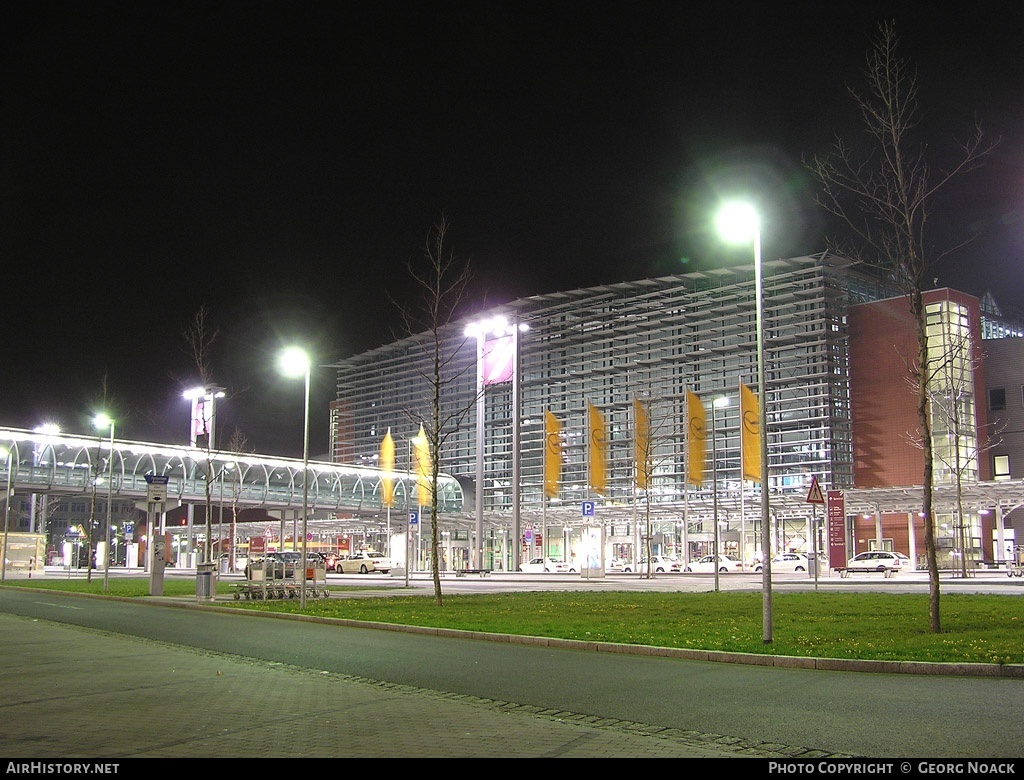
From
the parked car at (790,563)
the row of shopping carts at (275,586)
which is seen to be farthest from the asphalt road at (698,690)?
the parked car at (790,563)

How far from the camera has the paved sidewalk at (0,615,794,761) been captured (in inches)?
305

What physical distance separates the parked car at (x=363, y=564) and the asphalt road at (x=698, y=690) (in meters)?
48.6

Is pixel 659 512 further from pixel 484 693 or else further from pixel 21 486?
pixel 484 693

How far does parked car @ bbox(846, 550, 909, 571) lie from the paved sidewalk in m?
43.6

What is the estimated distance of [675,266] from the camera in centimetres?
10319

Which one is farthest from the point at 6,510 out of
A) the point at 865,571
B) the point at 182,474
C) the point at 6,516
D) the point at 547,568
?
the point at 865,571

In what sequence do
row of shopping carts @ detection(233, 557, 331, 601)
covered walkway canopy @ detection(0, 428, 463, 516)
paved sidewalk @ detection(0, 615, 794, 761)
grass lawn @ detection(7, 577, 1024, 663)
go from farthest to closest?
covered walkway canopy @ detection(0, 428, 463, 516) < row of shopping carts @ detection(233, 557, 331, 601) < grass lawn @ detection(7, 577, 1024, 663) < paved sidewalk @ detection(0, 615, 794, 761)

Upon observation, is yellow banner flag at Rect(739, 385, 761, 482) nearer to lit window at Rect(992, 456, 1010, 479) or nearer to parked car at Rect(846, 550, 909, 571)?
parked car at Rect(846, 550, 909, 571)

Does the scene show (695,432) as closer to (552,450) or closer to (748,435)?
(748,435)

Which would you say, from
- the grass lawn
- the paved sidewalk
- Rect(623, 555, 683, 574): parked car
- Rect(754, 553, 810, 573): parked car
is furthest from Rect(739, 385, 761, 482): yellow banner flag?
the paved sidewalk

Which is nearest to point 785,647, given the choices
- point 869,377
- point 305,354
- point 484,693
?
point 484,693

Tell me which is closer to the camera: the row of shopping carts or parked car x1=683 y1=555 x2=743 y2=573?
the row of shopping carts

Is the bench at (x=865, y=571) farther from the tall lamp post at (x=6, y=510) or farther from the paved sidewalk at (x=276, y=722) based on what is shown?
the tall lamp post at (x=6, y=510)

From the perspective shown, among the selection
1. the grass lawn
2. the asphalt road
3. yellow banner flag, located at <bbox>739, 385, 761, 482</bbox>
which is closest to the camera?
the asphalt road
